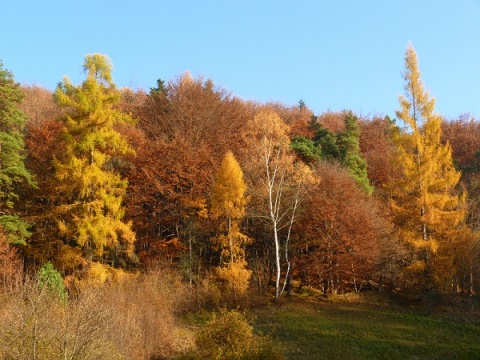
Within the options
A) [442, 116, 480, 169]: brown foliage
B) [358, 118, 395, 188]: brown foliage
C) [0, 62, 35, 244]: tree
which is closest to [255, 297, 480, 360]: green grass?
[0, 62, 35, 244]: tree

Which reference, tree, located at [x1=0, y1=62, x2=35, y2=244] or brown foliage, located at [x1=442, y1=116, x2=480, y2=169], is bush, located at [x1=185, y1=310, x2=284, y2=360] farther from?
brown foliage, located at [x1=442, y1=116, x2=480, y2=169]

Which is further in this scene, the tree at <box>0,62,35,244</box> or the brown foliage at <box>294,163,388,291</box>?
the brown foliage at <box>294,163,388,291</box>

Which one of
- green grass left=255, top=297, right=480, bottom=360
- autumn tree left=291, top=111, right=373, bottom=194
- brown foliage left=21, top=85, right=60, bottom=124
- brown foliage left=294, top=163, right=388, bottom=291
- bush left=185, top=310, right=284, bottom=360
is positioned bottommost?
green grass left=255, top=297, right=480, bottom=360

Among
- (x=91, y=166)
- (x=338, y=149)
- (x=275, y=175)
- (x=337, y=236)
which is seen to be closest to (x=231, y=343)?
(x=91, y=166)

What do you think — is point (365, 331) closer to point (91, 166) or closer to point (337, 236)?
point (337, 236)

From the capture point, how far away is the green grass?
56.7 ft

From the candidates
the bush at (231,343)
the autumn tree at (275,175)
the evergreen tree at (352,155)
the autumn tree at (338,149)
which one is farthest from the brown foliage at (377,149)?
the bush at (231,343)

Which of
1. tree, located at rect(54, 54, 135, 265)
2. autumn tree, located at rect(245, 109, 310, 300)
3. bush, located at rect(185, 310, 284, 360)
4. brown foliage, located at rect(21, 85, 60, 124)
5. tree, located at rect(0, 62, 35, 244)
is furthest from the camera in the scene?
brown foliage, located at rect(21, 85, 60, 124)

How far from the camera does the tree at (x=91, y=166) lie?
20.2 m

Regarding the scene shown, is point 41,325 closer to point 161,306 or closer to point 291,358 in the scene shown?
point 161,306

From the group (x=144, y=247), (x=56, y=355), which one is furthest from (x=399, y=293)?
(x=56, y=355)

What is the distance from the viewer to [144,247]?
26.8 meters

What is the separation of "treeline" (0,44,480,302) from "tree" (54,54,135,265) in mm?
67

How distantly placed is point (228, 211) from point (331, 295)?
8.50 meters
